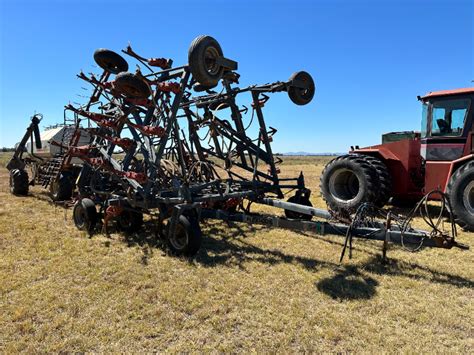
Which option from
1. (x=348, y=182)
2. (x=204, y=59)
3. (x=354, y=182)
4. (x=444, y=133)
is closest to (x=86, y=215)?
(x=204, y=59)

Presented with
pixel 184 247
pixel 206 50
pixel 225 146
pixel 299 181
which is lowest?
pixel 184 247

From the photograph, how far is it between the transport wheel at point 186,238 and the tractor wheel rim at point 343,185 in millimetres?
4383

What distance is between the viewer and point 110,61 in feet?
22.6

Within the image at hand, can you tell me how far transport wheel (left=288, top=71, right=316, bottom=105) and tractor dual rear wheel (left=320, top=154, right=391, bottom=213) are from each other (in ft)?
6.22

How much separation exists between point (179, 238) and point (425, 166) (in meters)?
5.48

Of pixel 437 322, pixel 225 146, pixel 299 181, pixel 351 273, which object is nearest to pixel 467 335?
pixel 437 322

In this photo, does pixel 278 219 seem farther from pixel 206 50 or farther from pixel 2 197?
pixel 2 197

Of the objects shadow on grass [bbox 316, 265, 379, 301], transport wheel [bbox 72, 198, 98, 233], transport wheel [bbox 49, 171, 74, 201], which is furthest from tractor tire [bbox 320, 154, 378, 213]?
transport wheel [bbox 49, 171, 74, 201]

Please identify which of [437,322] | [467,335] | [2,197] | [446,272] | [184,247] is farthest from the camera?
[2,197]

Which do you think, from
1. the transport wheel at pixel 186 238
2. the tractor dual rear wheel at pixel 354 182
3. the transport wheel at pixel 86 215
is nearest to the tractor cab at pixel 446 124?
the tractor dual rear wheel at pixel 354 182

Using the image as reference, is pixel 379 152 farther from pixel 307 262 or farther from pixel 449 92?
pixel 307 262

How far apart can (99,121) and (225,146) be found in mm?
2502

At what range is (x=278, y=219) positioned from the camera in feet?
16.2

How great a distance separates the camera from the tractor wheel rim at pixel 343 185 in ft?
26.6
